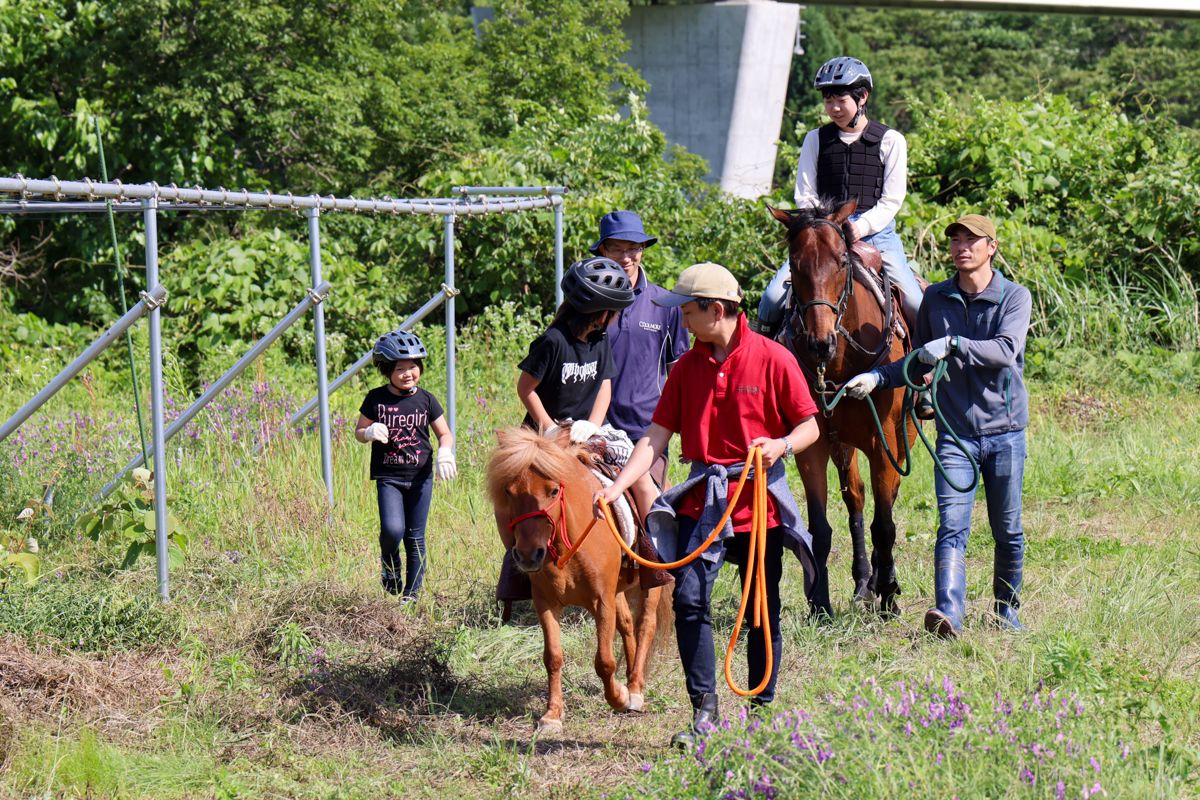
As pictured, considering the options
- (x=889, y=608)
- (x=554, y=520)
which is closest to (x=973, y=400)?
(x=889, y=608)

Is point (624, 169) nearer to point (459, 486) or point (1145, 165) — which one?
point (1145, 165)

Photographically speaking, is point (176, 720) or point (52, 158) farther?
point (52, 158)

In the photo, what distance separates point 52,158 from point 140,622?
12112 mm

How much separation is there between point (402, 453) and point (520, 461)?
7.21 ft

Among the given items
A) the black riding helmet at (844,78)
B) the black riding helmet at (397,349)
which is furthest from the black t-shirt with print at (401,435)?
the black riding helmet at (844,78)

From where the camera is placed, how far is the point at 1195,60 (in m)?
36.2

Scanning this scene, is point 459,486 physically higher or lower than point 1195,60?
lower

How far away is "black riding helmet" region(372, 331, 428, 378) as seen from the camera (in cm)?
714

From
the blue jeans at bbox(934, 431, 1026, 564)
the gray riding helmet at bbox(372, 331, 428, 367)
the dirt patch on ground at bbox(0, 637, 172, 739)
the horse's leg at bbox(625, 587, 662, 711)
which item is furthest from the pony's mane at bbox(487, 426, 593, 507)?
the blue jeans at bbox(934, 431, 1026, 564)

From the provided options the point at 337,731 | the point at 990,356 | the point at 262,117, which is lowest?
the point at 337,731

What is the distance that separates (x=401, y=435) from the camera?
7.15m

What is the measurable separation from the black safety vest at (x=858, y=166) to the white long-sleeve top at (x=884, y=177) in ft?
0.11

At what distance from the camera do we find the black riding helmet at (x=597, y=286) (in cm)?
604

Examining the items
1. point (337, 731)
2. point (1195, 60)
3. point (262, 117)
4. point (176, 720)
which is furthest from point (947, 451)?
point (1195, 60)
